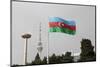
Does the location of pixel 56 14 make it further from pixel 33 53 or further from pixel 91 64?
pixel 91 64

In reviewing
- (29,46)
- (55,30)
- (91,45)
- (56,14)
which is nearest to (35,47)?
(29,46)

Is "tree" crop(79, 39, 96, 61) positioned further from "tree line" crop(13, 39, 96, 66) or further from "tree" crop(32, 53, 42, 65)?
"tree" crop(32, 53, 42, 65)

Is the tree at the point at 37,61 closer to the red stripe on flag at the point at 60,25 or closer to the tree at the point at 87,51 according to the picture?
the red stripe on flag at the point at 60,25

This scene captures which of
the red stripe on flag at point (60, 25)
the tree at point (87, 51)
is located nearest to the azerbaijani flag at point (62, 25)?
the red stripe on flag at point (60, 25)

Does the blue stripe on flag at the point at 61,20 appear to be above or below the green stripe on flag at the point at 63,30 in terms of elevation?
above
